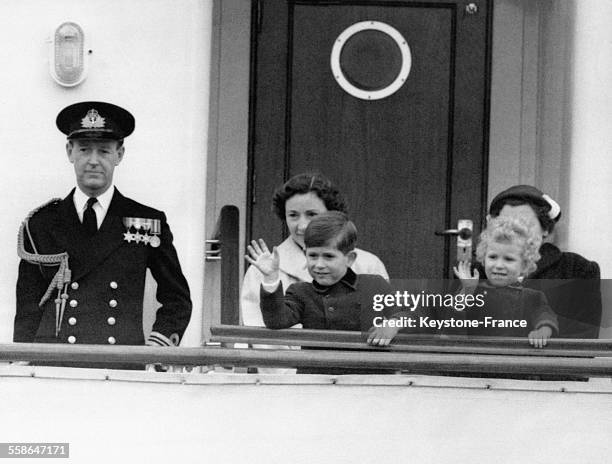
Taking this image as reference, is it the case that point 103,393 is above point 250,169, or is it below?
below

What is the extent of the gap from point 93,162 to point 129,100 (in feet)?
2.00

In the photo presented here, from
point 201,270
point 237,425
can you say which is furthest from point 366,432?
point 201,270

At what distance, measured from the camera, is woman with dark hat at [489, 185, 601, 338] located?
22.6 ft

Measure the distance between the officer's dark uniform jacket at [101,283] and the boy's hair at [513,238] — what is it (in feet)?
4.62

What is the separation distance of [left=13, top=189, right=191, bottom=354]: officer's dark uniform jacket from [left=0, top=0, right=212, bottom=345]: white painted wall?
14.9 inches

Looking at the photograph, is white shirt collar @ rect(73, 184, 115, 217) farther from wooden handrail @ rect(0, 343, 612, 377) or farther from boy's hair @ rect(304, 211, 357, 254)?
boy's hair @ rect(304, 211, 357, 254)

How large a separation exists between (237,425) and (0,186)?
1784mm

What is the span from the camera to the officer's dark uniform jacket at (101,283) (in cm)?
752

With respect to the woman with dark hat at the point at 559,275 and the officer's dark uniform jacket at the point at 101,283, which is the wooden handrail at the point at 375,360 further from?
the officer's dark uniform jacket at the point at 101,283

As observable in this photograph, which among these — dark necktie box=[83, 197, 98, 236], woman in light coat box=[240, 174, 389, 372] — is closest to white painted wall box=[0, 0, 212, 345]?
dark necktie box=[83, 197, 98, 236]

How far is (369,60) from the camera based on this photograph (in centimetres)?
907

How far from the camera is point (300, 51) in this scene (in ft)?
29.9

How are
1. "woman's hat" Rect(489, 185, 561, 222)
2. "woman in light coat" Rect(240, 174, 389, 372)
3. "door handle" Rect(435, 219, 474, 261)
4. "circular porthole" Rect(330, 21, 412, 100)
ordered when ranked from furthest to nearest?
"circular porthole" Rect(330, 21, 412, 100), "door handle" Rect(435, 219, 474, 261), "woman in light coat" Rect(240, 174, 389, 372), "woman's hat" Rect(489, 185, 561, 222)

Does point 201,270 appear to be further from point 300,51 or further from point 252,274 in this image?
point 300,51
